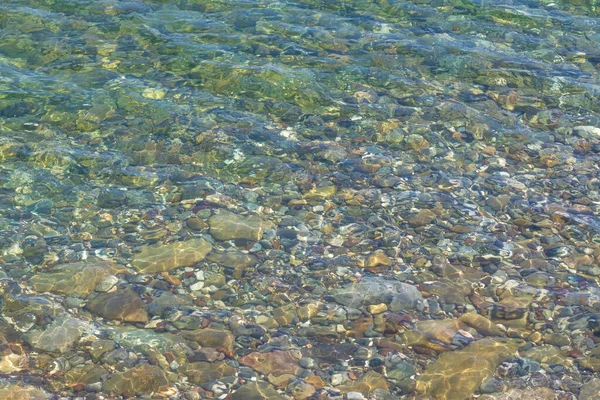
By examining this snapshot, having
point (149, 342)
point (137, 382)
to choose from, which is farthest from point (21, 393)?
point (149, 342)

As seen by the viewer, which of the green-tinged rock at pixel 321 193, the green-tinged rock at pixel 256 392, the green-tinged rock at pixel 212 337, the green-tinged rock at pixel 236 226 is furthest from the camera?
the green-tinged rock at pixel 321 193

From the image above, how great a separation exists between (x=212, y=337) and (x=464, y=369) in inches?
90.0

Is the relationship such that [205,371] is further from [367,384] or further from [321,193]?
[321,193]

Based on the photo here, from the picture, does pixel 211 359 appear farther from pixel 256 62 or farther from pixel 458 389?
pixel 256 62

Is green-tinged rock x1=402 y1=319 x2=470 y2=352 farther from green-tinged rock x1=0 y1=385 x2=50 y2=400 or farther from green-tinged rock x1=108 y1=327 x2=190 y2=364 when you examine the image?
green-tinged rock x1=0 y1=385 x2=50 y2=400

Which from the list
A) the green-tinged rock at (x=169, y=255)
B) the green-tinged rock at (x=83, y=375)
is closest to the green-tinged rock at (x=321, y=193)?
the green-tinged rock at (x=169, y=255)

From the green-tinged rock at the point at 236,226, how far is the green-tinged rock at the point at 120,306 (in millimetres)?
1287

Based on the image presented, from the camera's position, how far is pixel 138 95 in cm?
1045

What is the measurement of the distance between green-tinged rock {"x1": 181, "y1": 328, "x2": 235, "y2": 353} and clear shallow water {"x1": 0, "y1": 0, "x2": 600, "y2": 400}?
0.02 metres

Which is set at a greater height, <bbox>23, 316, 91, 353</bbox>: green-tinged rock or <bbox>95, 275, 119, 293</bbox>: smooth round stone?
<bbox>95, 275, 119, 293</bbox>: smooth round stone

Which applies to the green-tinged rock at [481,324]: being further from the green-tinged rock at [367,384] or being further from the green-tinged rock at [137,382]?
the green-tinged rock at [137,382]

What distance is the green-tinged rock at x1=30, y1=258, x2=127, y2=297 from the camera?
7109 mm

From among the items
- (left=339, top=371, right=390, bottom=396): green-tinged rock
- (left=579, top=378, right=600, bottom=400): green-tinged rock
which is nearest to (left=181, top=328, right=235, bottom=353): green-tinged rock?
(left=339, top=371, right=390, bottom=396): green-tinged rock

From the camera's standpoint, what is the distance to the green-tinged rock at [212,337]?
21.4 ft
